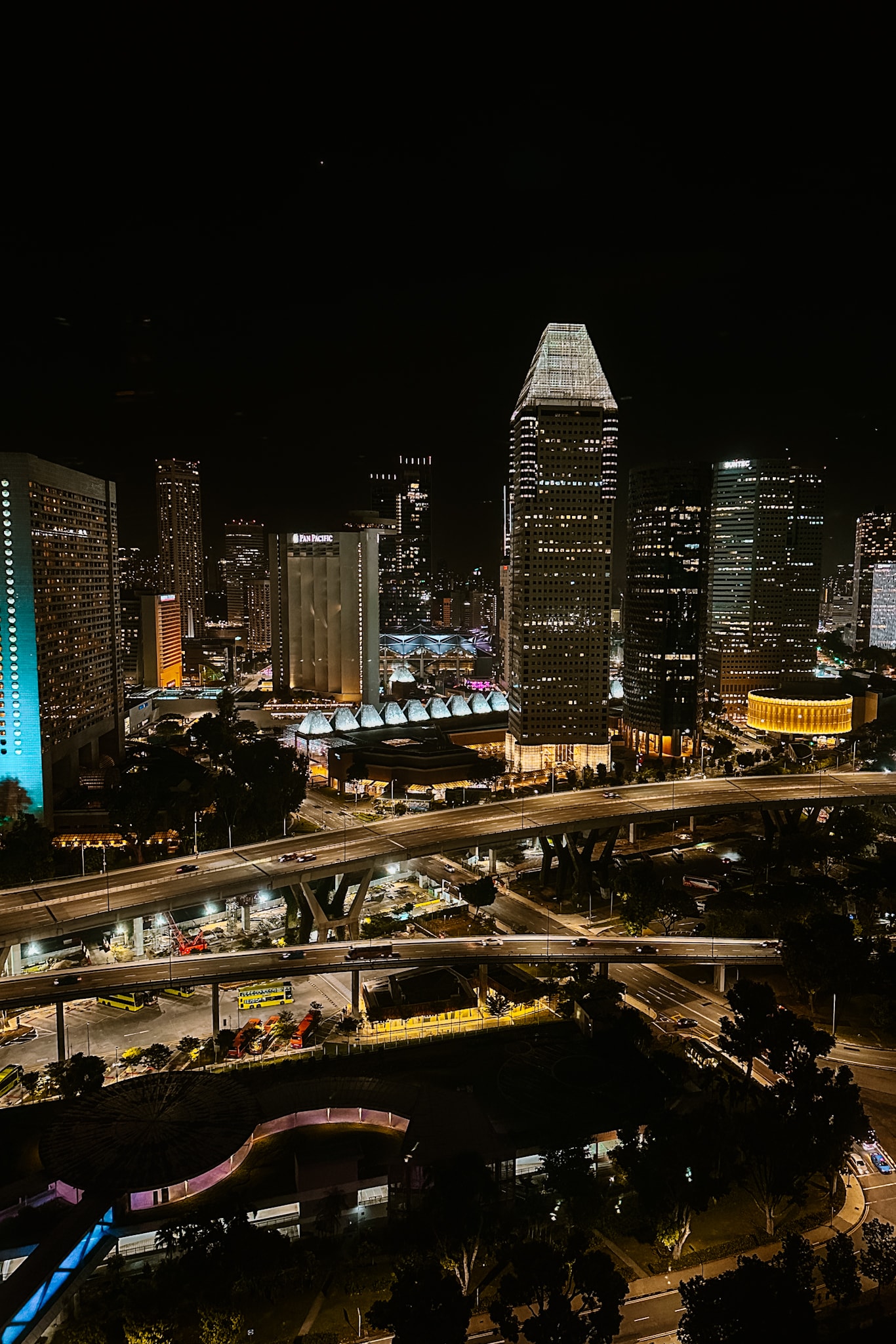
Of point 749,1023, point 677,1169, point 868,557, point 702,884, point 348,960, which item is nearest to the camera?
point 677,1169

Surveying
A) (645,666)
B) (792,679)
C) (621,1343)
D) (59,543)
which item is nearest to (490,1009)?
(621,1343)

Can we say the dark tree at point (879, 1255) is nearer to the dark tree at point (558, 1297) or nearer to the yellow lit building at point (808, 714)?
the dark tree at point (558, 1297)

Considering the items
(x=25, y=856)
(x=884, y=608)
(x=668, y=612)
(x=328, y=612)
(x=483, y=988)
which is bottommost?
(x=483, y=988)

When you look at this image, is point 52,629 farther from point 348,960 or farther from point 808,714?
point 808,714

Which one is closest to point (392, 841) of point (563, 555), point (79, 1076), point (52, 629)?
point (79, 1076)

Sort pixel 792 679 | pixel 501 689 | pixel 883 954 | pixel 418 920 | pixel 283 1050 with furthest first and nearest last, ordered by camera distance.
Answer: pixel 501 689, pixel 792 679, pixel 418 920, pixel 883 954, pixel 283 1050

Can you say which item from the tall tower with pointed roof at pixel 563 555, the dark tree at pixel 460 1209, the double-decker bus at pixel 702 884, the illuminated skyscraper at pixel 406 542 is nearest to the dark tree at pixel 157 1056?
the dark tree at pixel 460 1209

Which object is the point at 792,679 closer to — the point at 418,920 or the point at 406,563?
the point at 418,920
